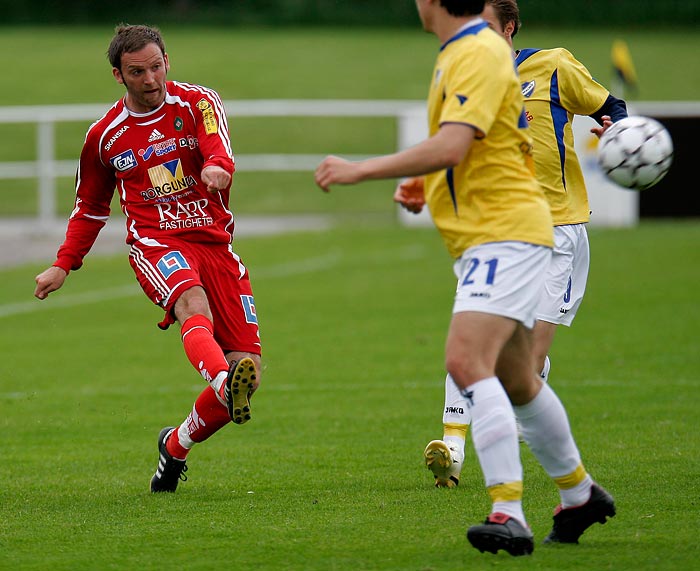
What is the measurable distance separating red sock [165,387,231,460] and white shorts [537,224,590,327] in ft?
5.75

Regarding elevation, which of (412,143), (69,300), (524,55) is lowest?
(412,143)

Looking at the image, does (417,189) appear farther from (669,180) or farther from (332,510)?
(669,180)

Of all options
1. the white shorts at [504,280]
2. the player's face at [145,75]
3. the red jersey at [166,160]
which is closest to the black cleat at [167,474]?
the red jersey at [166,160]

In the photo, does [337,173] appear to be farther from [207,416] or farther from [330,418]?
[330,418]

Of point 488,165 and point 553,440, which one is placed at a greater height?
point 488,165

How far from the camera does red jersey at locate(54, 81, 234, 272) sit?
659 centimetres

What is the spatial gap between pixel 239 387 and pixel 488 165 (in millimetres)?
1699

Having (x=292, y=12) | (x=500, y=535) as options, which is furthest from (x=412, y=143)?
(x=292, y=12)

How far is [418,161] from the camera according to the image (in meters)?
4.75

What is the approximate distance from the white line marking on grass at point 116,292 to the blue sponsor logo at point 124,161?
7760 mm

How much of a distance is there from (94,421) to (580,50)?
41.6 meters

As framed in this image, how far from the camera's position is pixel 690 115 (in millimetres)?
22328

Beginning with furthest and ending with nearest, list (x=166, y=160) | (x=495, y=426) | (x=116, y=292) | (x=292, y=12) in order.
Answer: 1. (x=292, y=12)
2. (x=116, y=292)
3. (x=166, y=160)
4. (x=495, y=426)

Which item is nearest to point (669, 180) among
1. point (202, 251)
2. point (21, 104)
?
point (202, 251)
